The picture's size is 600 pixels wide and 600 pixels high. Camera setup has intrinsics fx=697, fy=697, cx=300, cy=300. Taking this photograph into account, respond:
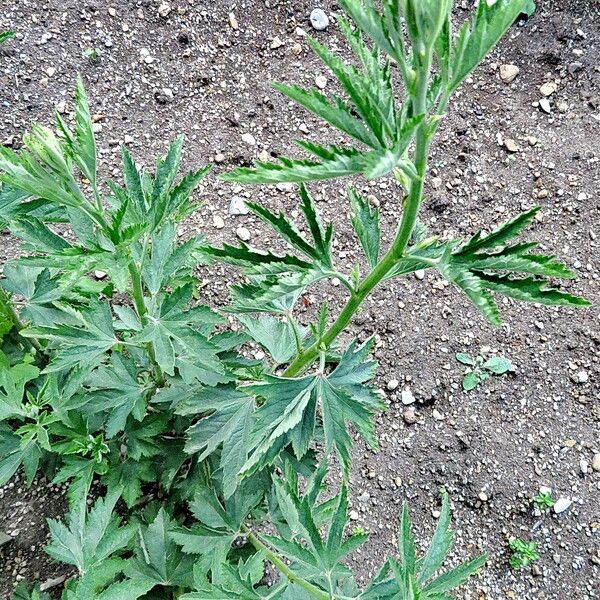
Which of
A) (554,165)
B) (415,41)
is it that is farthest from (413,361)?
(415,41)

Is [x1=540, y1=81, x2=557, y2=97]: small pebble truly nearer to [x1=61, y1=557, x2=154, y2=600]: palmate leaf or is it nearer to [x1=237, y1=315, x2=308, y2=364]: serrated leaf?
[x1=237, y1=315, x2=308, y2=364]: serrated leaf

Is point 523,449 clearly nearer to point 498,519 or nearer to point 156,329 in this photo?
point 498,519

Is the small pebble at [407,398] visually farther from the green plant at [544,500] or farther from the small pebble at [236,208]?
the small pebble at [236,208]

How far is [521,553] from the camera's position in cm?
247

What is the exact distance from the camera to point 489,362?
2.71 m

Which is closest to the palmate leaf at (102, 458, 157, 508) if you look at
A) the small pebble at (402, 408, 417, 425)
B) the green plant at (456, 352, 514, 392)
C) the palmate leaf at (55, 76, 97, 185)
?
the palmate leaf at (55, 76, 97, 185)

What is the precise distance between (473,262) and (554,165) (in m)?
2.02

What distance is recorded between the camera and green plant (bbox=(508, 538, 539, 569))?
2463mm

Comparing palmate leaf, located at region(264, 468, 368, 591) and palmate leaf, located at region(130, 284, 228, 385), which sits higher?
palmate leaf, located at region(130, 284, 228, 385)

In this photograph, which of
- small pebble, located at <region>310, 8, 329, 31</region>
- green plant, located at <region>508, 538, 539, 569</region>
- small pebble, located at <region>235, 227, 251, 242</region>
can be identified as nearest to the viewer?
green plant, located at <region>508, 538, 539, 569</region>

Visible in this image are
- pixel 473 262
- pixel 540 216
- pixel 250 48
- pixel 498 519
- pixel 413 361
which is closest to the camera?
pixel 473 262

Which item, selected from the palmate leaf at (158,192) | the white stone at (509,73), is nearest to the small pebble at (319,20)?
the white stone at (509,73)

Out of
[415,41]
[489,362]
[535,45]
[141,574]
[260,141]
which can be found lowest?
[489,362]

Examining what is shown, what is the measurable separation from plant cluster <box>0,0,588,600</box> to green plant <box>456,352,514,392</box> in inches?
32.9
